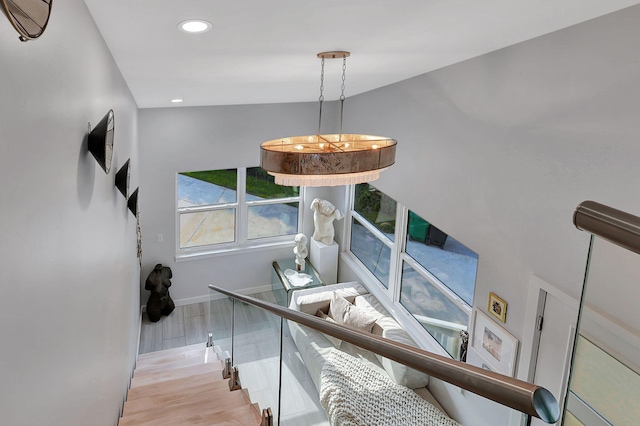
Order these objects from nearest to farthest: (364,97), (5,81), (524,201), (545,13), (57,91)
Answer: (5,81)
(57,91)
(545,13)
(524,201)
(364,97)

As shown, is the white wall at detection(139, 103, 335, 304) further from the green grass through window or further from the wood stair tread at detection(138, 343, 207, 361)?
the wood stair tread at detection(138, 343, 207, 361)

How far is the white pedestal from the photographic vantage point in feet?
22.0

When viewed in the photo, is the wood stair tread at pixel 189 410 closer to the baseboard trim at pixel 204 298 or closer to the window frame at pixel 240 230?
the baseboard trim at pixel 204 298

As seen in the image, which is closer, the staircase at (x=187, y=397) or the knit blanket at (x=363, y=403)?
the staircase at (x=187, y=397)

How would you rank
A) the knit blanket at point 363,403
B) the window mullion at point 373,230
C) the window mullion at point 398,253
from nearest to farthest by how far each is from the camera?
the knit blanket at point 363,403, the window mullion at point 398,253, the window mullion at point 373,230

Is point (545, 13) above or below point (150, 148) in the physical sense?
above

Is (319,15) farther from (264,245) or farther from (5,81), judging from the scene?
(264,245)

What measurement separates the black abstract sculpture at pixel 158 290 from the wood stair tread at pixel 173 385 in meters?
2.06

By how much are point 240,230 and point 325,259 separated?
124cm

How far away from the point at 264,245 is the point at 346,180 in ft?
13.4

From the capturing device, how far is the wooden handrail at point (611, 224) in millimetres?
797

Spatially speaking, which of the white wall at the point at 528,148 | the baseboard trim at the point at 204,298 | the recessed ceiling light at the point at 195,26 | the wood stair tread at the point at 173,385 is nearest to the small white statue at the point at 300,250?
the baseboard trim at the point at 204,298

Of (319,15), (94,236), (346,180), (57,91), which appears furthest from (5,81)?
(346,180)

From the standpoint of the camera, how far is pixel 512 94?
3.22m
